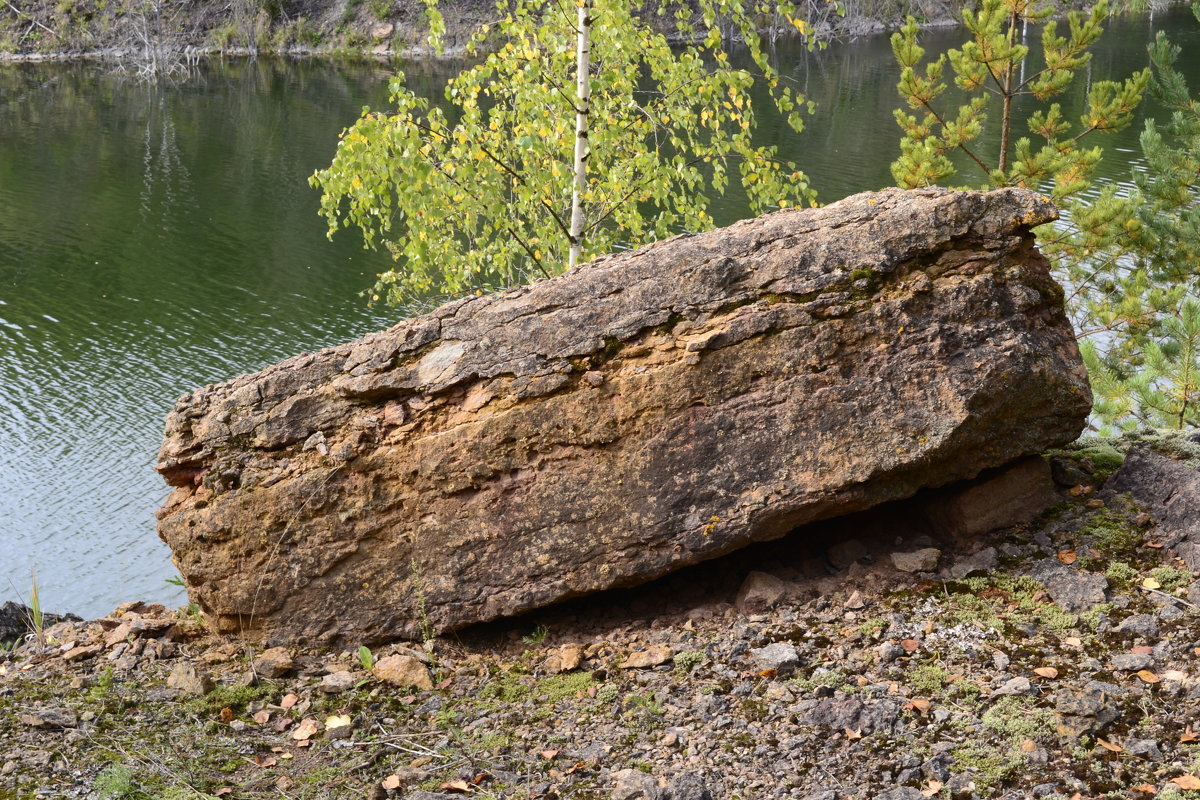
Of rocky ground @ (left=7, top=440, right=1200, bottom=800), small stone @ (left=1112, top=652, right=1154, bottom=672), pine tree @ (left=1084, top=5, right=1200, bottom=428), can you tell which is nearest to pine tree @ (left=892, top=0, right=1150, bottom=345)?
pine tree @ (left=1084, top=5, right=1200, bottom=428)

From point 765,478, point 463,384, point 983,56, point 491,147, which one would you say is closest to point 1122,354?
point 983,56

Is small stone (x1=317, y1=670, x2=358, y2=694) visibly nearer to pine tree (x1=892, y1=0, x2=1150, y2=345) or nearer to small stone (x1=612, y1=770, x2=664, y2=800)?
small stone (x1=612, y1=770, x2=664, y2=800)

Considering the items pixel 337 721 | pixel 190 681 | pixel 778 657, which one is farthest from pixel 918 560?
pixel 190 681

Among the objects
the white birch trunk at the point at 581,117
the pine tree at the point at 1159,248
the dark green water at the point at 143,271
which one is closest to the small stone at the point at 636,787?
the white birch trunk at the point at 581,117

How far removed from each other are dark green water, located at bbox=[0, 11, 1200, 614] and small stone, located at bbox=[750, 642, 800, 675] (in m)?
9.99

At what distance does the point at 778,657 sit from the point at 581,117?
7.05 metres

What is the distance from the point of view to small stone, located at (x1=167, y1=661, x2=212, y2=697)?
18.0ft

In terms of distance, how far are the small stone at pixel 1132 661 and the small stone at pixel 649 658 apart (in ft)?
6.92

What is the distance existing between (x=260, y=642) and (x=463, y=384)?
75.0 inches

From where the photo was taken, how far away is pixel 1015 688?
4664 mm

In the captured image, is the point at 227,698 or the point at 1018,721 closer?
the point at 1018,721

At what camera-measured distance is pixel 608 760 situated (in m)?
4.66

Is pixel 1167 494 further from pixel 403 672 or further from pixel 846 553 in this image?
pixel 403 672

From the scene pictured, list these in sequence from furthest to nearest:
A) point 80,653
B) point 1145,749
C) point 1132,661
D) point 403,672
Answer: point 80,653 < point 403,672 < point 1132,661 < point 1145,749
